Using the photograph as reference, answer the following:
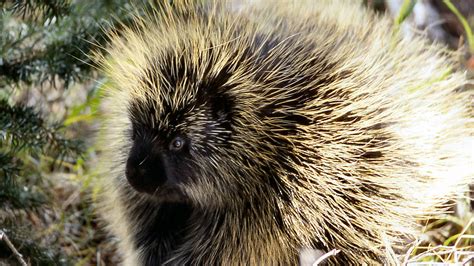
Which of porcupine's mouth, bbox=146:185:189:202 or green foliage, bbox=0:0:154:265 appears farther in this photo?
green foliage, bbox=0:0:154:265

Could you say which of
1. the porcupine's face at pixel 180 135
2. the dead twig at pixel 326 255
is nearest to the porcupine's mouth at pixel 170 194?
the porcupine's face at pixel 180 135

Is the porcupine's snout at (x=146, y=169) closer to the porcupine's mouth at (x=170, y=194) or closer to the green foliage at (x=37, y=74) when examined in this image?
the porcupine's mouth at (x=170, y=194)

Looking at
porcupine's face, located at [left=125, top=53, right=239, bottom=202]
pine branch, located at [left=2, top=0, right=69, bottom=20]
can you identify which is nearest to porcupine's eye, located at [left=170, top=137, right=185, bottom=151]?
porcupine's face, located at [left=125, top=53, right=239, bottom=202]

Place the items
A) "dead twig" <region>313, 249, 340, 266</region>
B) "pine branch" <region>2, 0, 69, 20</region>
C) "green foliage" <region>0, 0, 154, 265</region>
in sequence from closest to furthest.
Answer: "dead twig" <region>313, 249, 340, 266</region> < "pine branch" <region>2, 0, 69, 20</region> < "green foliage" <region>0, 0, 154, 265</region>

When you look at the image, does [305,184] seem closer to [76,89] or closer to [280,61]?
[280,61]

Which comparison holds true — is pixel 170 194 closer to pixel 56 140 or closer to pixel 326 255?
pixel 326 255

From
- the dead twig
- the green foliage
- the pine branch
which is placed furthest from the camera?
the green foliage

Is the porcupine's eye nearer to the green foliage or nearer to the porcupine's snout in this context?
the porcupine's snout

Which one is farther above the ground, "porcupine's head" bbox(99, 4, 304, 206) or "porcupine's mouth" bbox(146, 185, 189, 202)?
"porcupine's head" bbox(99, 4, 304, 206)

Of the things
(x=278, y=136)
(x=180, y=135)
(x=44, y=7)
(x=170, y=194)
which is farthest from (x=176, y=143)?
(x=44, y=7)
